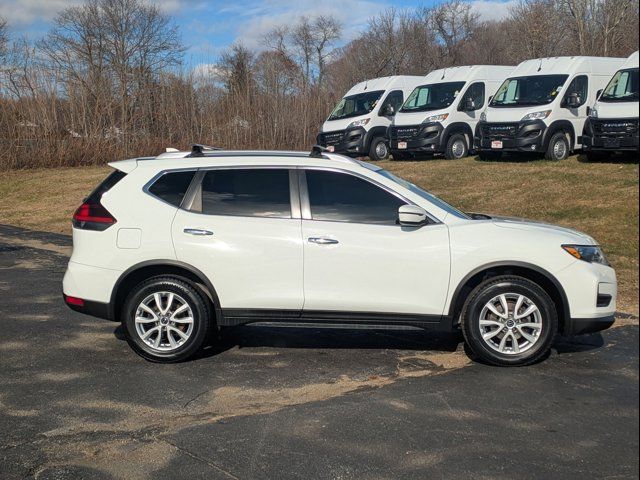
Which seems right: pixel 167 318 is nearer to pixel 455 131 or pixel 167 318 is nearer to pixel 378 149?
pixel 455 131

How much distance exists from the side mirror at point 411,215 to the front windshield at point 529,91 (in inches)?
585

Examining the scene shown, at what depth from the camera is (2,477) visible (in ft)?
13.3

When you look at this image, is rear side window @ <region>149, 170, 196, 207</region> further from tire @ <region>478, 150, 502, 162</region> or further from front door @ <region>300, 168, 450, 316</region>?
tire @ <region>478, 150, 502, 162</region>

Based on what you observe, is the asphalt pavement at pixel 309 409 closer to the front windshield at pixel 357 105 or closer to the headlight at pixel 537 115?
the headlight at pixel 537 115

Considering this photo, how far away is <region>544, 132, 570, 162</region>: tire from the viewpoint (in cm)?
1939

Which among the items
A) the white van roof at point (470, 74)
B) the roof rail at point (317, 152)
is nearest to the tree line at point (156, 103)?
the white van roof at point (470, 74)

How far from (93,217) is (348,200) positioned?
2179 millimetres

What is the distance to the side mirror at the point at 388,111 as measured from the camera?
24.6 m

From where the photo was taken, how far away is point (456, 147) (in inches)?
889

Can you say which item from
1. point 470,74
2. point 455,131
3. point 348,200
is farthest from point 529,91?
point 348,200

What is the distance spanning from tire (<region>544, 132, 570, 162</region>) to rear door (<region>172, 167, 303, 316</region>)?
14.8 meters

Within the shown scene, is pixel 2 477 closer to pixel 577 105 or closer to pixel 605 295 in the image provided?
pixel 605 295

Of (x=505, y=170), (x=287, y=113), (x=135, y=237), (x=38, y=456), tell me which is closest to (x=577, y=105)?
(x=505, y=170)

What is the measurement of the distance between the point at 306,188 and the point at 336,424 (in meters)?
2.20
